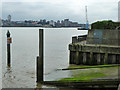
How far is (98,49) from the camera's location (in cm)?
1916

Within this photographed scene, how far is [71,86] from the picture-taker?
10.9m

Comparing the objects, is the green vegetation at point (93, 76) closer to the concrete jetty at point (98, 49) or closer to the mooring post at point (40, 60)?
the mooring post at point (40, 60)

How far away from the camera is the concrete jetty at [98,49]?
18.6 meters

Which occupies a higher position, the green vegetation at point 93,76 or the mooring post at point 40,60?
the mooring post at point 40,60

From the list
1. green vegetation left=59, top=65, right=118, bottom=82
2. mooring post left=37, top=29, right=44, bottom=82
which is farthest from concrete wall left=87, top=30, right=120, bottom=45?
mooring post left=37, top=29, right=44, bottom=82

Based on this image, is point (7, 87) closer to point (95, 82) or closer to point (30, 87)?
point (30, 87)

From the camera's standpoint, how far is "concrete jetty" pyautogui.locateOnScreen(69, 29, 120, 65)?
18578 mm

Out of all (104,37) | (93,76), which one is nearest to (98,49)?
(104,37)

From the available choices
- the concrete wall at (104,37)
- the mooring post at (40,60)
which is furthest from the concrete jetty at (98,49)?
the mooring post at (40,60)

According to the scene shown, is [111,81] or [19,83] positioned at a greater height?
[111,81]

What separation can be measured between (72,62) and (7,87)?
29.5ft

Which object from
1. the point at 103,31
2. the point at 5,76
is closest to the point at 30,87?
the point at 5,76

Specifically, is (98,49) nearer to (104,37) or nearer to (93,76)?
(104,37)

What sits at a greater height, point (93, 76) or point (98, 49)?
point (98, 49)
